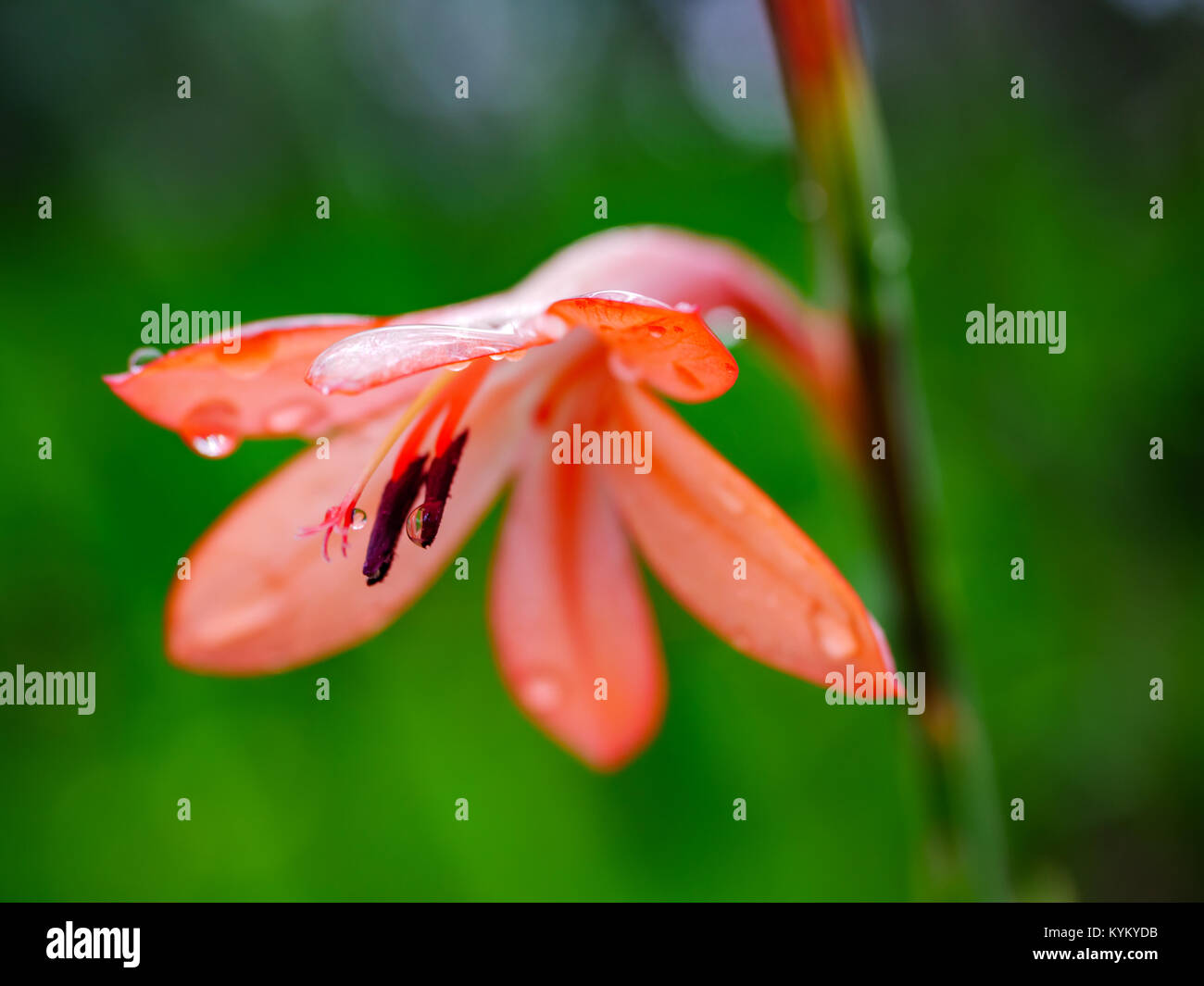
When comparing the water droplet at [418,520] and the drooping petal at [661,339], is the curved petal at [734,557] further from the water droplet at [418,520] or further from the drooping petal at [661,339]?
the water droplet at [418,520]

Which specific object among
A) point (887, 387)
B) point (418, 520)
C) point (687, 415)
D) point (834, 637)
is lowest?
point (834, 637)

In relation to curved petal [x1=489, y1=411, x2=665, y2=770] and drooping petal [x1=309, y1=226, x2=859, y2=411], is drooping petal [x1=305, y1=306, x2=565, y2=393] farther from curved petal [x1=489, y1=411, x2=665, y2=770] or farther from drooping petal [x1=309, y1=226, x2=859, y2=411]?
curved petal [x1=489, y1=411, x2=665, y2=770]

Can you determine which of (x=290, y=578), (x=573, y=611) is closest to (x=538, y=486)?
(x=573, y=611)

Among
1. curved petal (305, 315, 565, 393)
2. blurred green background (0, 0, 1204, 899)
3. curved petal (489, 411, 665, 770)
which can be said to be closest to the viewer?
curved petal (305, 315, 565, 393)

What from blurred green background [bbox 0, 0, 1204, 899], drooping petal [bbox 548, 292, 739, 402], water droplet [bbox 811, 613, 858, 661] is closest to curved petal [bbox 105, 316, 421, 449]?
drooping petal [bbox 548, 292, 739, 402]

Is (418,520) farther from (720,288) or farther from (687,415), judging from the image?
(687,415)

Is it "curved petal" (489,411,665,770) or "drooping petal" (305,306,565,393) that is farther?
"curved petal" (489,411,665,770)
